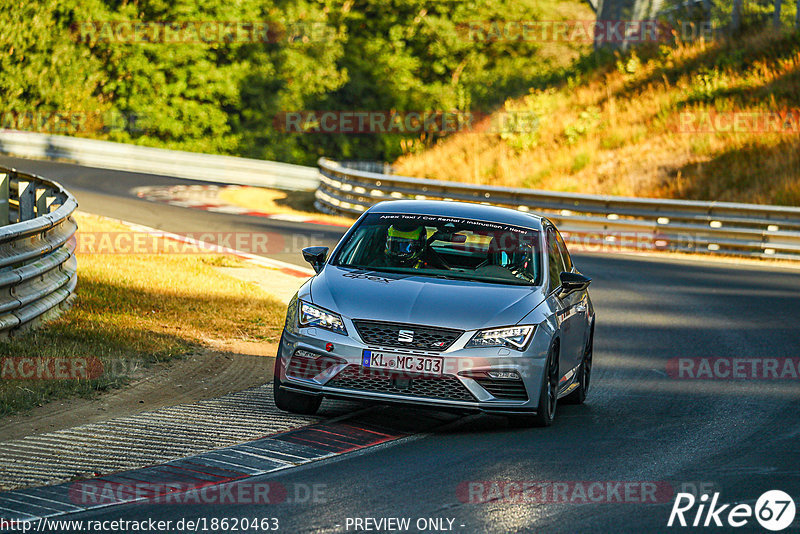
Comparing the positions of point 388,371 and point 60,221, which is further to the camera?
point 60,221

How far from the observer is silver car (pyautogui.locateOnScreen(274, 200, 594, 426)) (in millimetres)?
8266

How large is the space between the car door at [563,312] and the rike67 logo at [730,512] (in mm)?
2452

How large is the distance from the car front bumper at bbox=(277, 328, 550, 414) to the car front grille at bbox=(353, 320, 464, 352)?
4 centimetres

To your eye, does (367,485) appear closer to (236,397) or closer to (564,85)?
(236,397)

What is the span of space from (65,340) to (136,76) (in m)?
42.9

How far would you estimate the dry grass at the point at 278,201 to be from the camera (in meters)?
28.4

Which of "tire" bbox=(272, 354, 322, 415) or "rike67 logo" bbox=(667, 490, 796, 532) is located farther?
"tire" bbox=(272, 354, 322, 415)

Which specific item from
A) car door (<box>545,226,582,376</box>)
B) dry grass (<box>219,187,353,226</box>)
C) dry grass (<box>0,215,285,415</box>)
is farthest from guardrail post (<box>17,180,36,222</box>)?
dry grass (<box>219,187,353,226</box>)

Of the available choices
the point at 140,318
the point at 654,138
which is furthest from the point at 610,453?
the point at 654,138

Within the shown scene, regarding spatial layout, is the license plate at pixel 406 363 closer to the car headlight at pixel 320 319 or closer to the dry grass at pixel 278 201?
the car headlight at pixel 320 319

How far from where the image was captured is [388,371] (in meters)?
8.23

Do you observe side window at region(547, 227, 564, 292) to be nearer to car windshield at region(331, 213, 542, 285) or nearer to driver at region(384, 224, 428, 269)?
car windshield at region(331, 213, 542, 285)

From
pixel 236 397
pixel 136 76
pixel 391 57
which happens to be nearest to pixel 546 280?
pixel 236 397

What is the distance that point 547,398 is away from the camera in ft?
28.7
